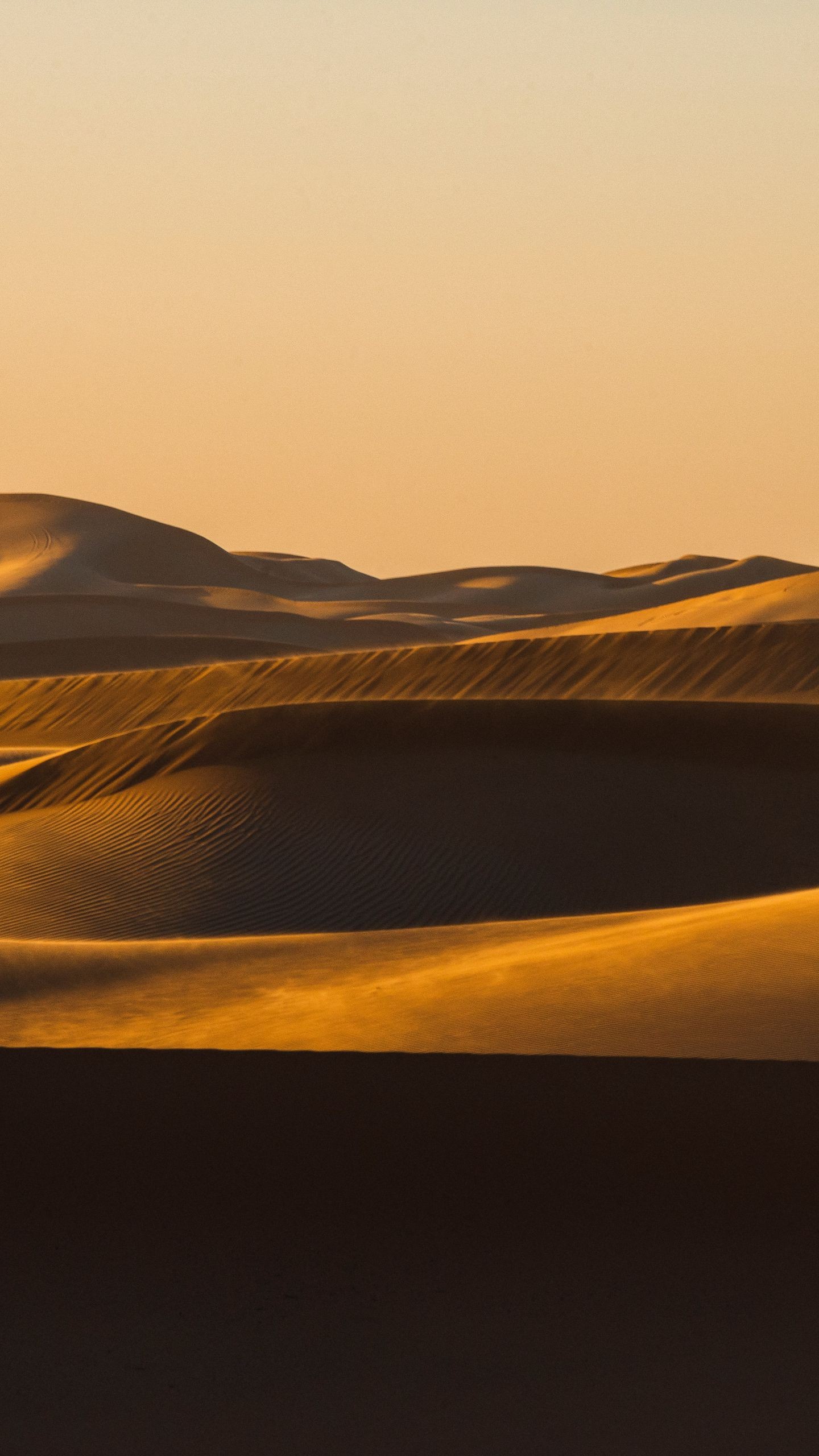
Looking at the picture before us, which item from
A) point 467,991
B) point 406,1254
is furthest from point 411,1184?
point 467,991

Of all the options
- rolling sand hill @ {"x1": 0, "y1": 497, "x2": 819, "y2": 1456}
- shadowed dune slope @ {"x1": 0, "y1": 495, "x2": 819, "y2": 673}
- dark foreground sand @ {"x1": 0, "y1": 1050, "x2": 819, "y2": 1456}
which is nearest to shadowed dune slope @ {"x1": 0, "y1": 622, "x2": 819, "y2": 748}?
shadowed dune slope @ {"x1": 0, "y1": 495, "x2": 819, "y2": 673}

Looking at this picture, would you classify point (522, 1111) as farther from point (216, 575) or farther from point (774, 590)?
point (216, 575)

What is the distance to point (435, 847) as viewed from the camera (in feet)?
55.6

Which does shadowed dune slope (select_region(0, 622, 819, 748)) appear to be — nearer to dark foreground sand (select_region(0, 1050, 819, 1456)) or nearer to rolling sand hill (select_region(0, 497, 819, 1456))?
rolling sand hill (select_region(0, 497, 819, 1456))

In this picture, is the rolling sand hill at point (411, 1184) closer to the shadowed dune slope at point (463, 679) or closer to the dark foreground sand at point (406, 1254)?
the dark foreground sand at point (406, 1254)

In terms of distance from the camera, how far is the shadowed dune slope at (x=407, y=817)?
15.5 metres

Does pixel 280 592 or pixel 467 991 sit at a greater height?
pixel 280 592

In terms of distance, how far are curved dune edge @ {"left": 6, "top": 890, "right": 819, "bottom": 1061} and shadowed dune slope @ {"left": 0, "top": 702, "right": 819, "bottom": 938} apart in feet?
11.8

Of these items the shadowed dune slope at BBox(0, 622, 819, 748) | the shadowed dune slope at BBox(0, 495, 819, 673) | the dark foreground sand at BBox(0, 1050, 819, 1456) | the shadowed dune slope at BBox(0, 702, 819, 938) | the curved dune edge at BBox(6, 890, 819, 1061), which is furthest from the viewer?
the shadowed dune slope at BBox(0, 495, 819, 673)

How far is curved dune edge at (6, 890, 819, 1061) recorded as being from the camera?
6.72 meters

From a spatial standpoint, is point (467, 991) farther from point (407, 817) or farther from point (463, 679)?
point (463, 679)

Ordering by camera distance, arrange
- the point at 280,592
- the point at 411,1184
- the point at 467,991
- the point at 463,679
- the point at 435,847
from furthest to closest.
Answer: the point at 280,592, the point at 463,679, the point at 435,847, the point at 467,991, the point at 411,1184

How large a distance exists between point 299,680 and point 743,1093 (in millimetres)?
23099

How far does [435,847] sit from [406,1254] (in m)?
11.0
